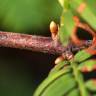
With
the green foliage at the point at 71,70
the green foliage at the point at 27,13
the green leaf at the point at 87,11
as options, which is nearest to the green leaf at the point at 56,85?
the green foliage at the point at 71,70

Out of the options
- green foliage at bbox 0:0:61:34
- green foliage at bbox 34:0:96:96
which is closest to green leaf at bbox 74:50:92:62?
green foliage at bbox 34:0:96:96

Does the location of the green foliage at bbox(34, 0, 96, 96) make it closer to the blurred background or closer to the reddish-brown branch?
the reddish-brown branch

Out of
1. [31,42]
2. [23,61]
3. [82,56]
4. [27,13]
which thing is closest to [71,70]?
[82,56]

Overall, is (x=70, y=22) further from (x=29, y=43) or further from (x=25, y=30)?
(x=25, y=30)

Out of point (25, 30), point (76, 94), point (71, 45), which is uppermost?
point (25, 30)

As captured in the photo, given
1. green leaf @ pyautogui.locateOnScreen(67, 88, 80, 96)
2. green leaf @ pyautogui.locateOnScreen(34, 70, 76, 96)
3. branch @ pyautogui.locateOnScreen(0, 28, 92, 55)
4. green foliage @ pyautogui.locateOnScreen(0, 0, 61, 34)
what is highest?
green foliage @ pyautogui.locateOnScreen(0, 0, 61, 34)

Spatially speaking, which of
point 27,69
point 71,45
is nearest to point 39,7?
point 27,69
